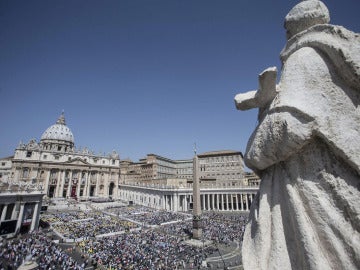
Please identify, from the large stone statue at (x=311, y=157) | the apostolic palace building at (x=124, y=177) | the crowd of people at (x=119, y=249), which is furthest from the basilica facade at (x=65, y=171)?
the large stone statue at (x=311, y=157)

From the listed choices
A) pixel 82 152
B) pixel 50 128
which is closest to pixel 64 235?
pixel 82 152

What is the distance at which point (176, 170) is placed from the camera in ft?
293

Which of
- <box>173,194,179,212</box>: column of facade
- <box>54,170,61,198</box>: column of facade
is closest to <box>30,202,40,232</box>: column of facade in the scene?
<box>173,194,179,212</box>: column of facade

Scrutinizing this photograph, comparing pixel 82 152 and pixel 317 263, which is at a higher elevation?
pixel 82 152

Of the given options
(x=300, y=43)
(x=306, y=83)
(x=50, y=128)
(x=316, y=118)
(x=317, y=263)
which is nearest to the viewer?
(x=317, y=263)

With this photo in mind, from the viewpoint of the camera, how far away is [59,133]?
84.8 metres

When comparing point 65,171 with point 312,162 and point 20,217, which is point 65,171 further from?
point 312,162

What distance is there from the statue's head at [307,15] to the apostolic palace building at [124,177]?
4480 centimetres

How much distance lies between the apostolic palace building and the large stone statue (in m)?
44.5

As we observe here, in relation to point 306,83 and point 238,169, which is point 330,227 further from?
point 238,169

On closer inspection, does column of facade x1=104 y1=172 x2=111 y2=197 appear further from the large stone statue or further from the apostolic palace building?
the large stone statue

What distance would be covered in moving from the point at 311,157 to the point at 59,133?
3785 inches

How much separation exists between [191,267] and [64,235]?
15.8m

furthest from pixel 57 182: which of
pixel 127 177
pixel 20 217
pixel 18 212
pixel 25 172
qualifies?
pixel 20 217
